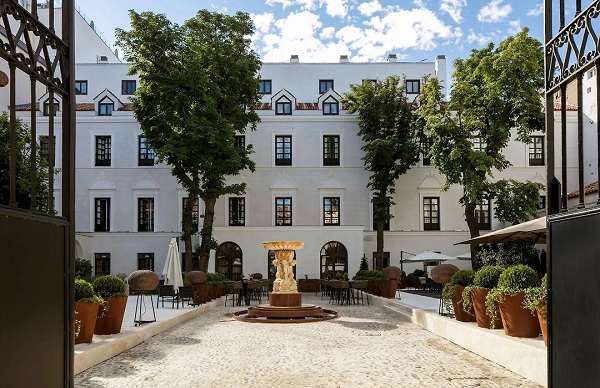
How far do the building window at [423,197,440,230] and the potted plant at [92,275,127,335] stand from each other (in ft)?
88.3

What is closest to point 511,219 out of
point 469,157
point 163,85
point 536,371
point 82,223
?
point 469,157

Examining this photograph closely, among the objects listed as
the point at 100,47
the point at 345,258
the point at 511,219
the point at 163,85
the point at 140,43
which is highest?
the point at 100,47

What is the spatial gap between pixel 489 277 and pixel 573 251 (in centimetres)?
687

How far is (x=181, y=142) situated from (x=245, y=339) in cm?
1675

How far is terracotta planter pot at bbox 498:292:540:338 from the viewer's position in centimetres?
937

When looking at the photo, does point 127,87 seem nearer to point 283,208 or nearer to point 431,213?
point 283,208

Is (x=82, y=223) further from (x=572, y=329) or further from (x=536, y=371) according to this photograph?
(x=572, y=329)

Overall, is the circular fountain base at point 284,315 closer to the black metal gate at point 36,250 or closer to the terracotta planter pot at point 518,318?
the terracotta planter pot at point 518,318

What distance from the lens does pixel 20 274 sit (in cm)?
398

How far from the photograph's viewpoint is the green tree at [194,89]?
1104 inches

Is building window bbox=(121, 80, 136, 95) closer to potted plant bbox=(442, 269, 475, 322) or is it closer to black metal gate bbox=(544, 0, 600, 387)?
potted plant bbox=(442, 269, 475, 322)

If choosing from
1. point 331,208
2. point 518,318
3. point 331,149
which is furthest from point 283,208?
point 518,318

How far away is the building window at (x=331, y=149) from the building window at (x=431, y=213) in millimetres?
6050

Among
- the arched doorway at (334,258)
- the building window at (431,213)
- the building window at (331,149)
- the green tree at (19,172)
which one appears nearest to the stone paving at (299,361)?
the green tree at (19,172)
